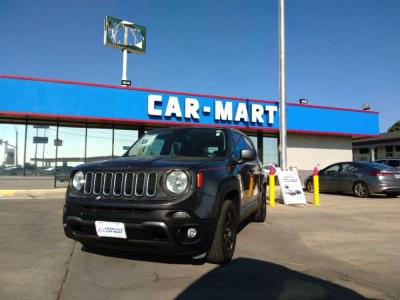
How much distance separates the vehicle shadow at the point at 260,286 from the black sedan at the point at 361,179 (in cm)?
1053

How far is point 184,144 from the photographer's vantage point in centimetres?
601

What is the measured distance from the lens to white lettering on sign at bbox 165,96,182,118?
19922 millimetres

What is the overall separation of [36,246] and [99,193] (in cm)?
197

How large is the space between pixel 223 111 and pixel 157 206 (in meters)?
17.2

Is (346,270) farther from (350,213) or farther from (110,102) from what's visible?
(110,102)

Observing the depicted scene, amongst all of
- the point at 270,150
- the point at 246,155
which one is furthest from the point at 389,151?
the point at 246,155

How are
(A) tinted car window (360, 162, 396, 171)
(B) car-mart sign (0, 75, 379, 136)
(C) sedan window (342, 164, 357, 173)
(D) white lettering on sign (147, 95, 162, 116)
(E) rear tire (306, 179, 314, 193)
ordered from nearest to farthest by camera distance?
(A) tinted car window (360, 162, 396, 171) < (C) sedan window (342, 164, 357, 173) < (E) rear tire (306, 179, 314, 193) < (B) car-mart sign (0, 75, 379, 136) < (D) white lettering on sign (147, 95, 162, 116)

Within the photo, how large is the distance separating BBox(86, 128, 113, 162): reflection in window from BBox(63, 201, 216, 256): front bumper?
15.7 meters

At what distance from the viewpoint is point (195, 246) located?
4.47 metres

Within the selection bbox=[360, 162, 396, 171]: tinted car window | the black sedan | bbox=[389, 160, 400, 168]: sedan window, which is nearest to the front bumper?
the black sedan

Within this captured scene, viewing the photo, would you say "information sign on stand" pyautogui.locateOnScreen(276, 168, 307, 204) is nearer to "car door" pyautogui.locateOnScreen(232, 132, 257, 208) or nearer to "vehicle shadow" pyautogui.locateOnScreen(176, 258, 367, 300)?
"car door" pyautogui.locateOnScreen(232, 132, 257, 208)

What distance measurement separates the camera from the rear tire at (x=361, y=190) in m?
14.5

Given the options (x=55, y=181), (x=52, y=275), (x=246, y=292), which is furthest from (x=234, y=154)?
(x=55, y=181)

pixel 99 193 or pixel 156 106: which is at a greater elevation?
pixel 156 106
